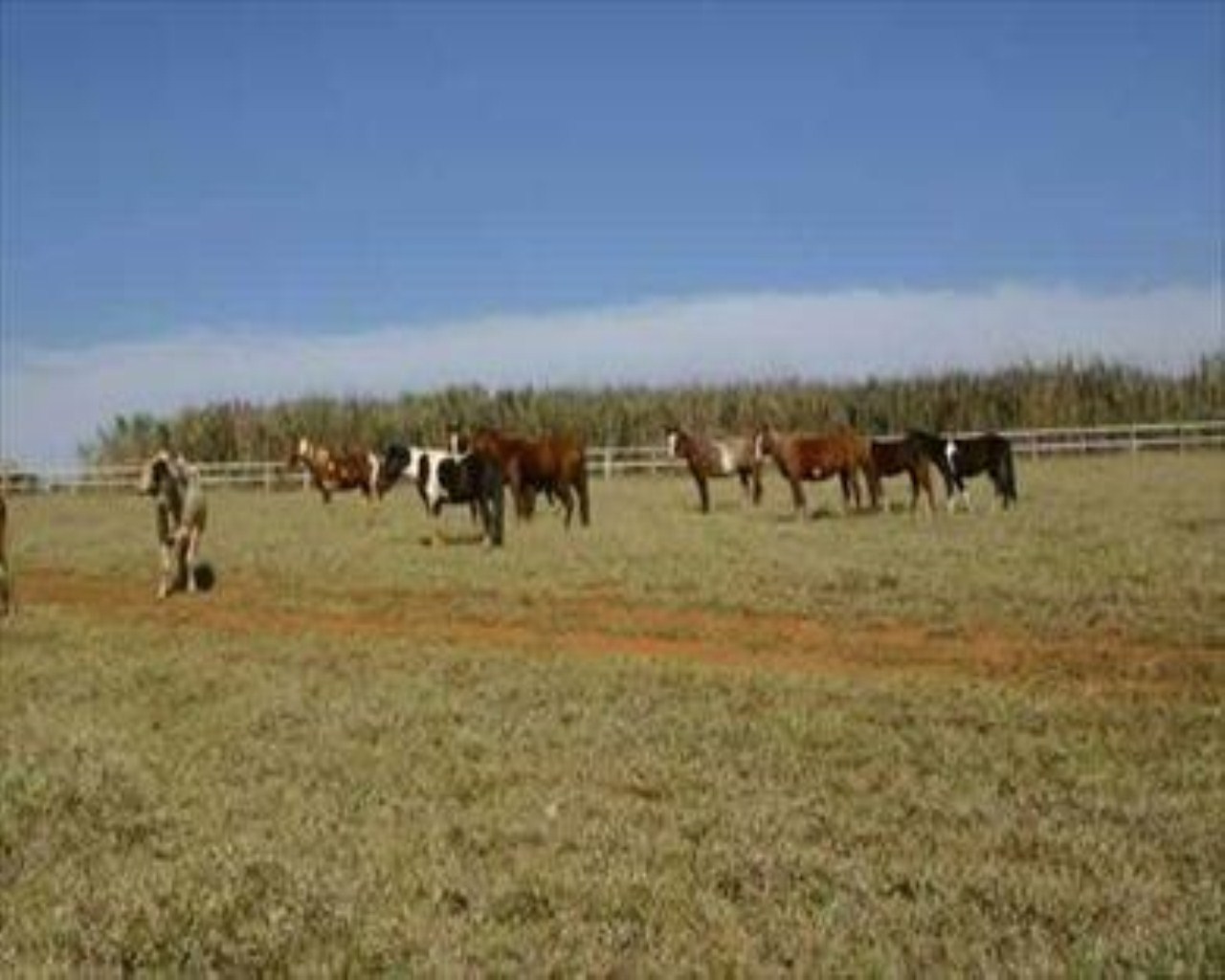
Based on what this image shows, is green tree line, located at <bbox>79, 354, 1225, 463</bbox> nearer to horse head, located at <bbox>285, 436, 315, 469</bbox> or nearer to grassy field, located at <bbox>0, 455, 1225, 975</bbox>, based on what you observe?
horse head, located at <bbox>285, 436, 315, 469</bbox>

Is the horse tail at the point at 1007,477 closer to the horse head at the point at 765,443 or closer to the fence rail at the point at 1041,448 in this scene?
the horse head at the point at 765,443

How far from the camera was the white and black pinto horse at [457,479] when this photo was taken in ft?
109

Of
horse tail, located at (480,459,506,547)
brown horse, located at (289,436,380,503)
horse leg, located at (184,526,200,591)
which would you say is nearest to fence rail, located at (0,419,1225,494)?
brown horse, located at (289,436,380,503)

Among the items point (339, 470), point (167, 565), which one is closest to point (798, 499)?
point (167, 565)

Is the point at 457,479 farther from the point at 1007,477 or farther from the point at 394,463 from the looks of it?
the point at 1007,477

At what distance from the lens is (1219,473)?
46.6 metres

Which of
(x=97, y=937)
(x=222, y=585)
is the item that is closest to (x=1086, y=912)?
(x=97, y=937)

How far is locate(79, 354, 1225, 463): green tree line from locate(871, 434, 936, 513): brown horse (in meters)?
30.5

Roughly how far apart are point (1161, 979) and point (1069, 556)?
63.3 ft

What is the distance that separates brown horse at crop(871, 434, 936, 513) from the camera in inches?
1534

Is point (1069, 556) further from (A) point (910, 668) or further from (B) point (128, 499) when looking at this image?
(B) point (128, 499)

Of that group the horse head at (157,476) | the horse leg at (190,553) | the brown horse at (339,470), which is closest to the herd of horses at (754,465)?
the horse leg at (190,553)

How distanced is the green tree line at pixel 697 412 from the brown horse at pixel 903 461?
3053 cm

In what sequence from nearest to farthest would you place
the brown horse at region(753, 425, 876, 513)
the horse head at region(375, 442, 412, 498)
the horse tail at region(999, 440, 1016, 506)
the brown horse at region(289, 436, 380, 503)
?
the horse tail at region(999, 440, 1016, 506) < the brown horse at region(753, 425, 876, 513) < the horse head at region(375, 442, 412, 498) < the brown horse at region(289, 436, 380, 503)
